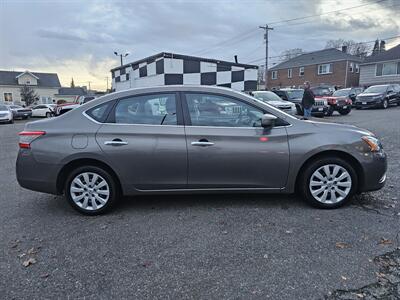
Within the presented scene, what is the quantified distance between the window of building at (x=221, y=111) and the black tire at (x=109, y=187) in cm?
120

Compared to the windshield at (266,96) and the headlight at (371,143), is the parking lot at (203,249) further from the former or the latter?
the windshield at (266,96)

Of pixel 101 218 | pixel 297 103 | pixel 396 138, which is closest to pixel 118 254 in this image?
pixel 101 218

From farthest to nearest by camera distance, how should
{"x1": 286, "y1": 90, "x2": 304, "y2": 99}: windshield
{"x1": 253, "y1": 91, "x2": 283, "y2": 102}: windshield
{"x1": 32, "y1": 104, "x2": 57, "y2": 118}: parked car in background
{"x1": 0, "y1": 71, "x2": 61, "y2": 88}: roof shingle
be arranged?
1. {"x1": 0, "y1": 71, "x2": 61, "y2": 88}: roof shingle
2. {"x1": 32, "y1": 104, "x2": 57, "y2": 118}: parked car in background
3. {"x1": 286, "y1": 90, "x2": 304, "y2": 99}: windshield
4. {"x1": 253, "y1": 91, "x2": 283, "y2": 102}: windshield

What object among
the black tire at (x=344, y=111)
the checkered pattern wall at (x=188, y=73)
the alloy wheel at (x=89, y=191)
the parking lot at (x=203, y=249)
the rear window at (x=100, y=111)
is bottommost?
the parking lot at (x=203, y=249)

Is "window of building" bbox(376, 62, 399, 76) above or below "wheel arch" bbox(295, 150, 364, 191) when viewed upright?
above

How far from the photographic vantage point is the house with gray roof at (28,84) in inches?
1921

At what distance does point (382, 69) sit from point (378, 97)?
50.0ft

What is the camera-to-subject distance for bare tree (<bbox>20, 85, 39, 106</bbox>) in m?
48.2

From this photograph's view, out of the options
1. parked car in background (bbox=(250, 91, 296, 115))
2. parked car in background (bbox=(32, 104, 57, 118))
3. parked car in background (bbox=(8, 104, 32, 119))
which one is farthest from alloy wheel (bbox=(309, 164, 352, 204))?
parked car in background (bbox=(32, 104, 57, 118))

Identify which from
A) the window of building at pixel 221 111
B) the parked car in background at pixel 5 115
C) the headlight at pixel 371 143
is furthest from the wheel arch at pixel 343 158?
the parked car in background at pixel 5 115

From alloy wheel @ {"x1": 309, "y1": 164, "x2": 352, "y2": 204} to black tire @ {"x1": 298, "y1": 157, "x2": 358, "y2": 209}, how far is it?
3 cm

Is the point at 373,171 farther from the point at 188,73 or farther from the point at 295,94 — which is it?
the point at 295,94

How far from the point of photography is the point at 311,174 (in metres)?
3.59

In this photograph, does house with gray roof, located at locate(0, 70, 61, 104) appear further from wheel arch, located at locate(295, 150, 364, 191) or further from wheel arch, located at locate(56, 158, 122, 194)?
wheel arch, located at locate(295, 150, 364, 191)
